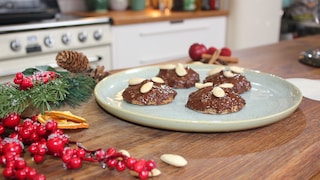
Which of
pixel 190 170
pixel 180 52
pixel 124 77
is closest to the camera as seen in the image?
pixel 190 170

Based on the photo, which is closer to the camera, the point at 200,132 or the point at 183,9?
the point at 200,132

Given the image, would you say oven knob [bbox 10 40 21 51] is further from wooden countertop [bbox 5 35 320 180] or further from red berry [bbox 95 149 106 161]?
red berry [bbox 95 149 106 161]

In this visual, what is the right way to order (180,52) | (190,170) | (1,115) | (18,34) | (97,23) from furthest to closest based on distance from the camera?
1. (180,52)
2. (97,23)
3. (18,34)
4. (1,115)
5. (190,170)

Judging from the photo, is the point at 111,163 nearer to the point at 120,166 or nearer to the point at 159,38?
the point at 120,166

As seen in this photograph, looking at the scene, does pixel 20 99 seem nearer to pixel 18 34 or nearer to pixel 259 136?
pixel 259 136

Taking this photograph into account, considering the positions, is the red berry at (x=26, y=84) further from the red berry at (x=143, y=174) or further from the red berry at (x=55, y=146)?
the red berry at (x=143, y=174)

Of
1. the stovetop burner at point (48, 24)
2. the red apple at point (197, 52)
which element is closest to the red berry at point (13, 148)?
the red apple at point (197, 52)

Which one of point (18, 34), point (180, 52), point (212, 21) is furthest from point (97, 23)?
point (212, 21)

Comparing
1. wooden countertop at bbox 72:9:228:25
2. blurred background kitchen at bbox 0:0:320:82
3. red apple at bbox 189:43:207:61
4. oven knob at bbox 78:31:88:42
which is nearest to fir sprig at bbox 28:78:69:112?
red apple at bbox 189:43:207:61
